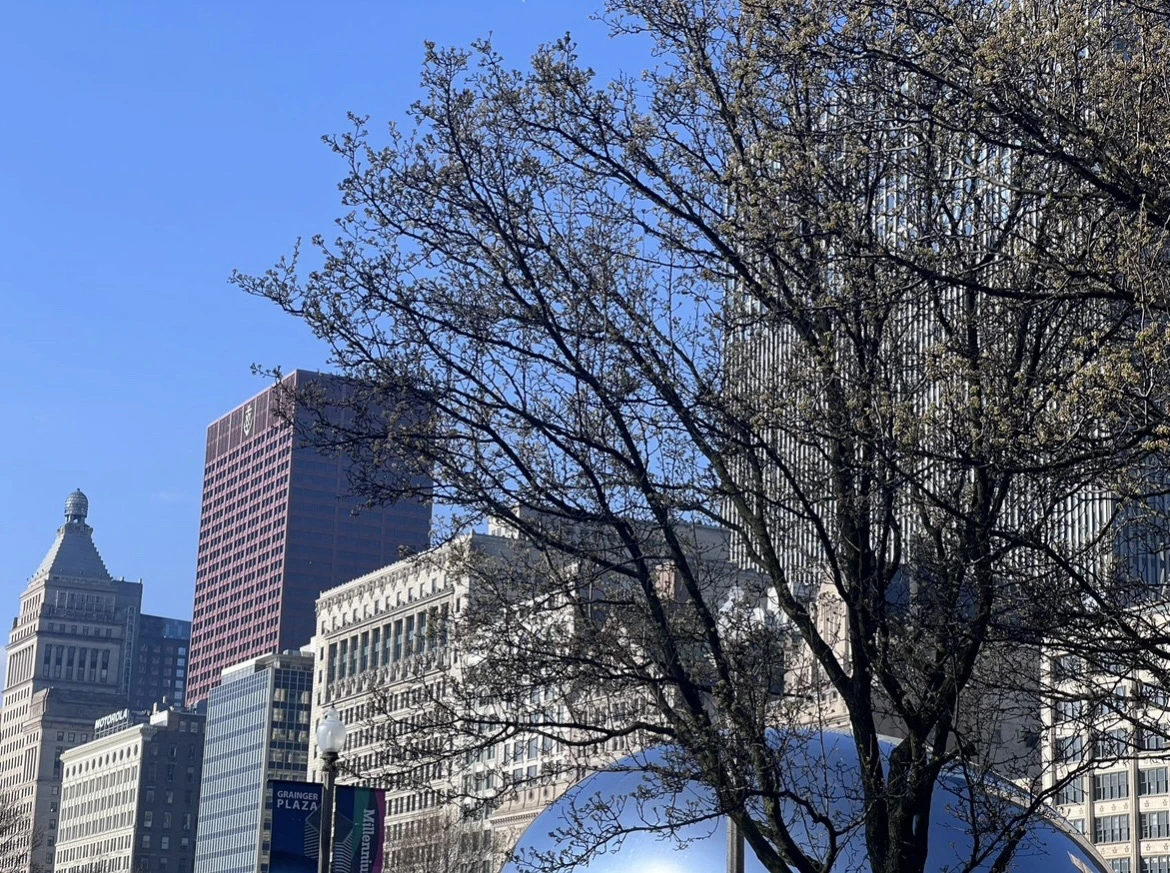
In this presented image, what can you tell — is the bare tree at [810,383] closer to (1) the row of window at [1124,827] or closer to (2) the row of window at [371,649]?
(1) the row of window at [1124,827]

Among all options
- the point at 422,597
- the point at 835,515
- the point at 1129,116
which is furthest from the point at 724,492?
the point at 422,597

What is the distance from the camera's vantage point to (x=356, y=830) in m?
22.0

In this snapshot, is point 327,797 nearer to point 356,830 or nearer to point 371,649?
point 356,830

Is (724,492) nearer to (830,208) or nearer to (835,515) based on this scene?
(835,515)

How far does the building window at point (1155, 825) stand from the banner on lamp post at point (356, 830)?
8845cm

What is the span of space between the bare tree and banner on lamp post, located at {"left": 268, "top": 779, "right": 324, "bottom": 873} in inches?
205

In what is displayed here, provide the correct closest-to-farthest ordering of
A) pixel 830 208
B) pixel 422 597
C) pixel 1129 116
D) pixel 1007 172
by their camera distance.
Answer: pixel 1129 116 → pixel 830 208 → pixel 1007 172 → pixel 422 597

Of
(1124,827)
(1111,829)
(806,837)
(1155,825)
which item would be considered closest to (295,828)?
(806,837)

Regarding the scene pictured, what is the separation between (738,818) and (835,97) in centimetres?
646

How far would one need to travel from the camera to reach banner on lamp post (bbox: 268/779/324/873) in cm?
2138

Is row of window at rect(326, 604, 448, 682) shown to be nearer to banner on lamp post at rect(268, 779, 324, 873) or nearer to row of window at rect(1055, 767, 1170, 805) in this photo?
row of window at rect(1055, 767, 1170, 805)

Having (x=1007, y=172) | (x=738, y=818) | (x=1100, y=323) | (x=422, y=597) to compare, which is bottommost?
(x=738, y=818)

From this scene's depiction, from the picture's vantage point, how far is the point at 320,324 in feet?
55.0

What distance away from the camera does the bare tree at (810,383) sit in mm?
13156
